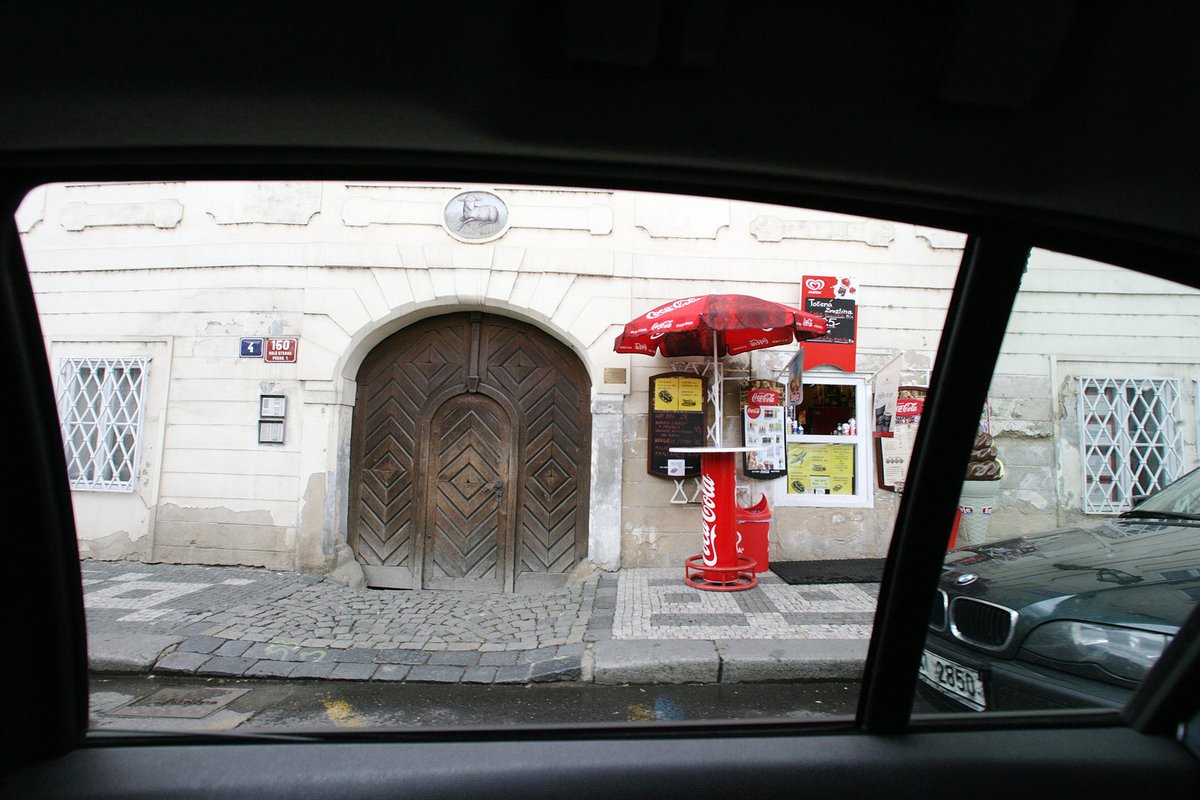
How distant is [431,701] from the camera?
122 inches

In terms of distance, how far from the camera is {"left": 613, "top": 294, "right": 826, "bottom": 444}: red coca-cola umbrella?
5.27 meters

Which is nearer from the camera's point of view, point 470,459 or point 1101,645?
point 1101,645

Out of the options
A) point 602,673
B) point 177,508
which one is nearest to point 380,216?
point 177,508

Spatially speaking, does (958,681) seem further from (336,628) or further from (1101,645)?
(336,628)

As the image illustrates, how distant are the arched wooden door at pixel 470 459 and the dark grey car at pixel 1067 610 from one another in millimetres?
5189

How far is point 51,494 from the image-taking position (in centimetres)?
114

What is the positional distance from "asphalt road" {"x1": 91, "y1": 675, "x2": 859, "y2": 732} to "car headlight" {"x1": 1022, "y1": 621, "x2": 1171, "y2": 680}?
68 cm

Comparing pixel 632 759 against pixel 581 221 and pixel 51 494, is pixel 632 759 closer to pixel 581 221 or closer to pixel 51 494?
pixel 51 494

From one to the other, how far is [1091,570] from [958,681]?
0.60 m

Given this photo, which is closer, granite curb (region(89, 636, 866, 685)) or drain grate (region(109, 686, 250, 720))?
drain grate (region(109, 686, 250, 720))

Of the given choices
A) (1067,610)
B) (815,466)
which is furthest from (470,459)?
(1067,610)

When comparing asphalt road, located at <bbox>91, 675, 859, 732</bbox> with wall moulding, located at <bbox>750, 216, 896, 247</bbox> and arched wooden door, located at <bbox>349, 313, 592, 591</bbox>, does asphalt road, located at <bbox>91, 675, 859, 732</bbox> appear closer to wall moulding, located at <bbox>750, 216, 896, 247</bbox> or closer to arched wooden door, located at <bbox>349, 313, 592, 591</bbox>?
arched wooden door, located at <bbox>349, 313, 592, 591</bbox>

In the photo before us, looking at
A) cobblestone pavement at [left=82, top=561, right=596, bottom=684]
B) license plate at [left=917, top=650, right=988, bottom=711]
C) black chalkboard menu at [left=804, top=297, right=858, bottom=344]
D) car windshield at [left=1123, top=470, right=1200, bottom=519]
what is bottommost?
cobblestone pavement at [left=82, top=561, right=596, bottom=684]

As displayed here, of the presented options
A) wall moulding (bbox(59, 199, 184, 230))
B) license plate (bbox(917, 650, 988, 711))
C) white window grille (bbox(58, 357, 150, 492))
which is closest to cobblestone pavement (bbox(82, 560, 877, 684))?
Result: white window grille (bbox(58, 357, 150, 492))
